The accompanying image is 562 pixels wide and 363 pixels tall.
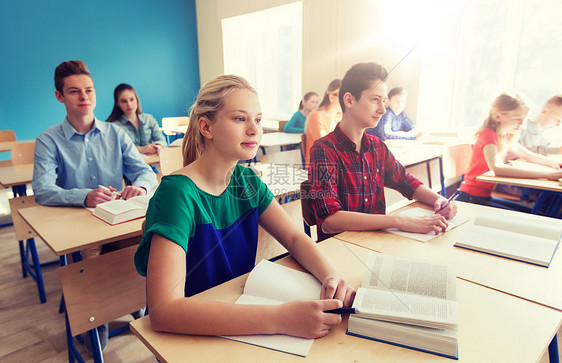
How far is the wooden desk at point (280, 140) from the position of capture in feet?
12.2

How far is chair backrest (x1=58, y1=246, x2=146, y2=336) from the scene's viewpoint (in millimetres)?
1154

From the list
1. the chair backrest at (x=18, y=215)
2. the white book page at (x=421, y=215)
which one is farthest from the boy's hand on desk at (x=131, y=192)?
the white book page at (x=421, y=215)

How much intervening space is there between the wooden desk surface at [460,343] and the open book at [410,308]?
0.07 feet

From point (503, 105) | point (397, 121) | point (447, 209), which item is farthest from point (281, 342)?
point (397, 121)

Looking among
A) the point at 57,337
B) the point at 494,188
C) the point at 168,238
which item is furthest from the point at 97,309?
the point at 494,188

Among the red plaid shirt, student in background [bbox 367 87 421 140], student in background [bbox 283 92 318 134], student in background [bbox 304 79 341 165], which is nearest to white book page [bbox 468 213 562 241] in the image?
the red plaid shirt

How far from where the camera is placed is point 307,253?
0.98m

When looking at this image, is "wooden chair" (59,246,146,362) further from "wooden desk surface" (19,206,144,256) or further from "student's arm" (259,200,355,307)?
"student's arm" (259,200,355,307)

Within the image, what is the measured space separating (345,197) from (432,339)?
85 centimetres

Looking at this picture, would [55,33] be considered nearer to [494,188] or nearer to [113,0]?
[113,0]

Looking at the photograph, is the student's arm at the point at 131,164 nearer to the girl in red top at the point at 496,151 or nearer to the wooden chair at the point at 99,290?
the wooden chair at the point at 99,290

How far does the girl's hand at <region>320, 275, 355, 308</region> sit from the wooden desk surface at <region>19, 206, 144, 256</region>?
0.83m

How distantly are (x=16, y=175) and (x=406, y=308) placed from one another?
2638mm

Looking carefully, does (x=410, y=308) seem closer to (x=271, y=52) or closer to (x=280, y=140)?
(x=280, y=140)
